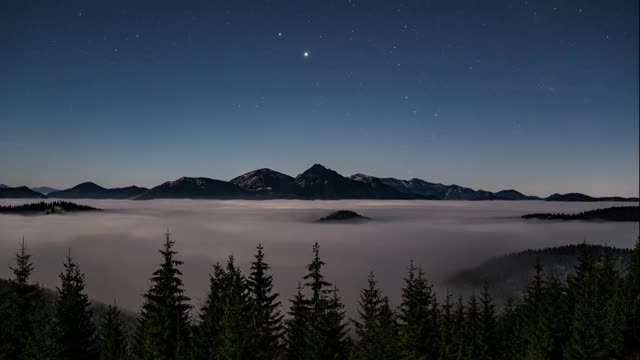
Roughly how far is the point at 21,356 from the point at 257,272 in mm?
17103

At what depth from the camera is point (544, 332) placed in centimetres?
4750

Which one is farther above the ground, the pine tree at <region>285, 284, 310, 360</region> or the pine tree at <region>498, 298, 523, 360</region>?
the pine tree at <region>285, 284, 310, 360</region>

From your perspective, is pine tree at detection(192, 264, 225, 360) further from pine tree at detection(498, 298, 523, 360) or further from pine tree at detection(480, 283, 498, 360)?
pine tree at detection(498, 298, 523, 360)

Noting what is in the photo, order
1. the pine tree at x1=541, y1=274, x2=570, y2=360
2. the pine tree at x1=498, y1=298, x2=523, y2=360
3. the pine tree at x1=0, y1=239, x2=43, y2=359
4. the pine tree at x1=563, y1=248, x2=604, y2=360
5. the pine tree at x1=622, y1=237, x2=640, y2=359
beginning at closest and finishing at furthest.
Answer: the pine tree at x1=0, y1=239, x2=43, y2=359 < the pine tree at x1=563, y1=248, x2=604, y2=360 < the pine tree at x1=541, y1=274, x2=570, y2=360 < the pine tree at x1=622, y1=237, x2=640, y2=359 < the pine tree at x1=498, y1=298, x2=523, y2=360

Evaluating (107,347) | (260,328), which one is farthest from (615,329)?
(107,347)

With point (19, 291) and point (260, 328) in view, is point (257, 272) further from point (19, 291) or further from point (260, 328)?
point (19, 291)

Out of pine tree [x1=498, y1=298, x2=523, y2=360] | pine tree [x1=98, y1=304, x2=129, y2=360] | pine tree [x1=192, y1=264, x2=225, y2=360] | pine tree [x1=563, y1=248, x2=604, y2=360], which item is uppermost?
A: pine tree [x1=192, y1=264, x2=225, y2=360]

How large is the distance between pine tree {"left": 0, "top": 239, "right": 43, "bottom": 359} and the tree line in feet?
0.24

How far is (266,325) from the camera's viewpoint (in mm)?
36344

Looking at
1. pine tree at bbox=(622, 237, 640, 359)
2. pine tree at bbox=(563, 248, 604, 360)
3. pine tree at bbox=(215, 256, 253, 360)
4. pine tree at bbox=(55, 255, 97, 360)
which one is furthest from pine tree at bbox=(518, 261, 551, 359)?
pine tree at bbox=(55, 255, 97, 360)

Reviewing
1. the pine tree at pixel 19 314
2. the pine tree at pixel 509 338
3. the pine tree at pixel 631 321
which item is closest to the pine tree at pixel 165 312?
the pine tree at pixel 19 314

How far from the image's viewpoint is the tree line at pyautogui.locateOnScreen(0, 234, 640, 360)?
28844mm

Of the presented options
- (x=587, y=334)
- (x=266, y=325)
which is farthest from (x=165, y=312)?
(x=587, y=334)

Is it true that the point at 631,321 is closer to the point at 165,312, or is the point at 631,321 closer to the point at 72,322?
the point at 165,312
